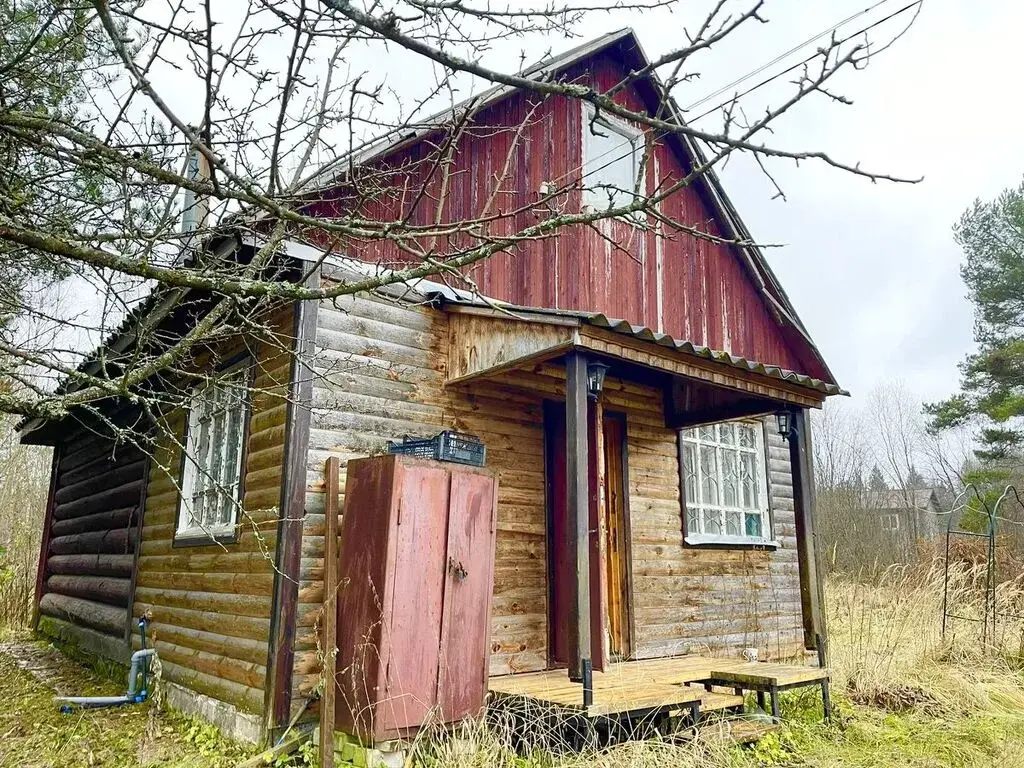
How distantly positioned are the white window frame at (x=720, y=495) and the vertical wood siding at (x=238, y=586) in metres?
4.00

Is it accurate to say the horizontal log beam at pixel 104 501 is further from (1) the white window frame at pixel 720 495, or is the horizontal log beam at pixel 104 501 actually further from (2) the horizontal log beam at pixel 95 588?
(1) the white window frame at pixel 720 495

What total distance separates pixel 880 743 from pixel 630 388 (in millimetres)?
3452

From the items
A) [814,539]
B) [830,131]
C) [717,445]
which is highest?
[830,131]

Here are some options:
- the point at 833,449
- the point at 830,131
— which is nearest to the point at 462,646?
the point at 830,131

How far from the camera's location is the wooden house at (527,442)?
16.4 feet

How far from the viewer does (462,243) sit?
22.4ft

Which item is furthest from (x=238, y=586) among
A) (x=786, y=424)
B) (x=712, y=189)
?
(x=712, y=189)

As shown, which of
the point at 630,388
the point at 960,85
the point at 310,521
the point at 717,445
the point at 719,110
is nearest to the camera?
the point at 719,110

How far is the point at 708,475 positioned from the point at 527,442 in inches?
97.7

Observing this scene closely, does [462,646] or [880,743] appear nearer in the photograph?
[462,646]

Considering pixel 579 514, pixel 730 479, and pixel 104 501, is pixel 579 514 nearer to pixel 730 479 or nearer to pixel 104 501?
pixel 730 479

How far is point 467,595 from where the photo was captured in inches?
189

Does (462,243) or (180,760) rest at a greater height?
(462,243)

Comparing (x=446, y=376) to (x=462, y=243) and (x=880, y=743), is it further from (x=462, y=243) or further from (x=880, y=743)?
(x=880, y=743)
